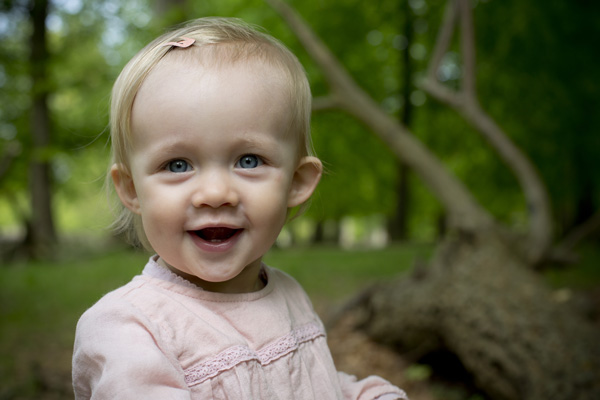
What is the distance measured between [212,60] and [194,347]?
0.68 meters

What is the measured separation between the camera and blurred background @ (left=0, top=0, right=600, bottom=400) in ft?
14.9

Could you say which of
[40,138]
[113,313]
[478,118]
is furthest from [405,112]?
[113,313]

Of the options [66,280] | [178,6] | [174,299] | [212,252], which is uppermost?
[178,6]

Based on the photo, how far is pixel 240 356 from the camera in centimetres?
129

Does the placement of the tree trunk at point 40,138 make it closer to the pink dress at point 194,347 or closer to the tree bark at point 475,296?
the tree bark at point 475,296

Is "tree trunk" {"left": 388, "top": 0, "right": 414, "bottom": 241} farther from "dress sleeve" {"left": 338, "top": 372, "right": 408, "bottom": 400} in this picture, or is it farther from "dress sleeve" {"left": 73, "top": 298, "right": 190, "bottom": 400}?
"dress sleeve" {"left": 73, "top": 298, "right": 190, "bottom": 400}

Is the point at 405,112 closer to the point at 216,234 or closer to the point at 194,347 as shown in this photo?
the point at 216,234

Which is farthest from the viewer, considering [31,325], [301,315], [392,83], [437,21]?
[392,83]

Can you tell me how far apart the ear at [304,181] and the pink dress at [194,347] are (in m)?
0.26

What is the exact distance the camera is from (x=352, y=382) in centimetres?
164

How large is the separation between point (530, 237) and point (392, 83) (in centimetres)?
1095

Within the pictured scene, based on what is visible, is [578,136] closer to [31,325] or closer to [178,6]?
[178,6]

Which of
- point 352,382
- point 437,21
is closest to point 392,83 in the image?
point 437,21

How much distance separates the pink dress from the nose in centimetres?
26
